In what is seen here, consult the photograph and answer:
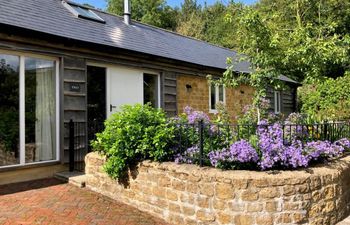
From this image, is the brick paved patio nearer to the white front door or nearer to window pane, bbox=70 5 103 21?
the white front door

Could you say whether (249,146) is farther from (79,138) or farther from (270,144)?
(79,138)

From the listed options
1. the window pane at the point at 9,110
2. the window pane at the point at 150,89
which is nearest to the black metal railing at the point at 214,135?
the window pane at the point at 9,110

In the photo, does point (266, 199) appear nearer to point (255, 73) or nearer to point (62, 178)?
point (255, 73)

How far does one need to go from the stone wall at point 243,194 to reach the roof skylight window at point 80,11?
624 centimetres

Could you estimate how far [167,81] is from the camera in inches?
427

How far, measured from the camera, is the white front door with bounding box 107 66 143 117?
9094mm

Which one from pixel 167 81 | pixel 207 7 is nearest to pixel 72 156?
pixel 167 81

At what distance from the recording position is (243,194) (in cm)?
448

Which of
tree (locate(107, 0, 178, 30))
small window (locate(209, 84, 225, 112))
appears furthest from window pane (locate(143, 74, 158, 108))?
tree (locate(107, 0, 178, 30))

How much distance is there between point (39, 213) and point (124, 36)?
6.75 m

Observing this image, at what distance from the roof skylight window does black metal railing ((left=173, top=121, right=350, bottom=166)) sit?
5.96 metres

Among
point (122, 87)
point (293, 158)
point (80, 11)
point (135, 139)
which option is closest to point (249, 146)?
point (293, 158)

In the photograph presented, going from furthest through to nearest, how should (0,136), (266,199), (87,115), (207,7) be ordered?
1. (207,7)
2. (87,115)
3. (0,136)
4. (266,199)

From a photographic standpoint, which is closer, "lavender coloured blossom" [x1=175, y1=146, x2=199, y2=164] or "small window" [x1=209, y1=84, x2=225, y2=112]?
"lavender coloured blossom" [x1=175, y1=146, x2=199, y2=164]
